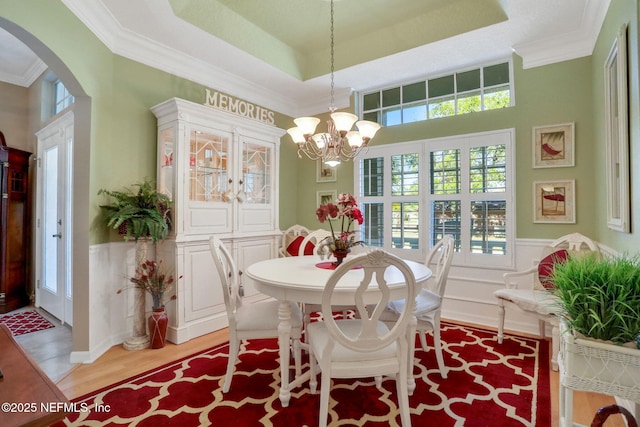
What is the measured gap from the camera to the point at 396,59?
3.51 meters

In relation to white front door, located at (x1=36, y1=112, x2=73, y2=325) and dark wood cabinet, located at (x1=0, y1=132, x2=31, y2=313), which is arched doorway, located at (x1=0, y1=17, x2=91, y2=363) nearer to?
white front door, located at (x1=36, y1=112, x2=73, y2=325)

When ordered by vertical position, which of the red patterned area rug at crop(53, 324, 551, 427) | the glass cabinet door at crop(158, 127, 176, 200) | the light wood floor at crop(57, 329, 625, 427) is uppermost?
the glass cabinet door at crop(158, 127, 176, 200)

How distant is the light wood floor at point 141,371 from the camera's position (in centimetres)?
194

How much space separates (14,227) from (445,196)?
5.26 meters

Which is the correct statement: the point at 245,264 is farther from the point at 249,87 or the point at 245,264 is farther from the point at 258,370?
the point at 249,87

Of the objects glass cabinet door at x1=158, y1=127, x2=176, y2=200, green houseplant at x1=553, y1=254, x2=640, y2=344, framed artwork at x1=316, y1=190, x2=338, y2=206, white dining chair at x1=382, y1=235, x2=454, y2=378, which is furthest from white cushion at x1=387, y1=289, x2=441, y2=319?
glass cabinet door at x1=158, y1=127, x2=176, y2=200

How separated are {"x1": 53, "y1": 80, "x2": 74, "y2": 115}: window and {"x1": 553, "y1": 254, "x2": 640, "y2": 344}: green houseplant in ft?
15.8

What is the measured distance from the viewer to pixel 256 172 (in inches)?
152

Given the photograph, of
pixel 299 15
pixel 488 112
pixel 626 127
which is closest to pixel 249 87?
pixel 299 15

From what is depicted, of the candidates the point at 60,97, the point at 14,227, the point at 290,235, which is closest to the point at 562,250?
the point at 290,235

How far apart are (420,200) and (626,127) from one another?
2055 millimetres

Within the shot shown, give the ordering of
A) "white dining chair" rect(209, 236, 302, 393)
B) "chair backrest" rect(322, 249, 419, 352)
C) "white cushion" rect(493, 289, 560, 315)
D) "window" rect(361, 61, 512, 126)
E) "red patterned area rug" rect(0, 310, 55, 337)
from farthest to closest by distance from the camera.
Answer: "window" rect(361, 61, 512, 126), "red patterned area rug" rect(0, 310, 55, 337), "white cushion" rect(493, 289, 560, 315), "white dining chair" rect(209, 236, 302, 393), "chair backrest" rect(322, 249, 419, 352)

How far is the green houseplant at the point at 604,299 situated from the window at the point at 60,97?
4815 millimetres

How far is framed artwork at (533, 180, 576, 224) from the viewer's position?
3.04m
